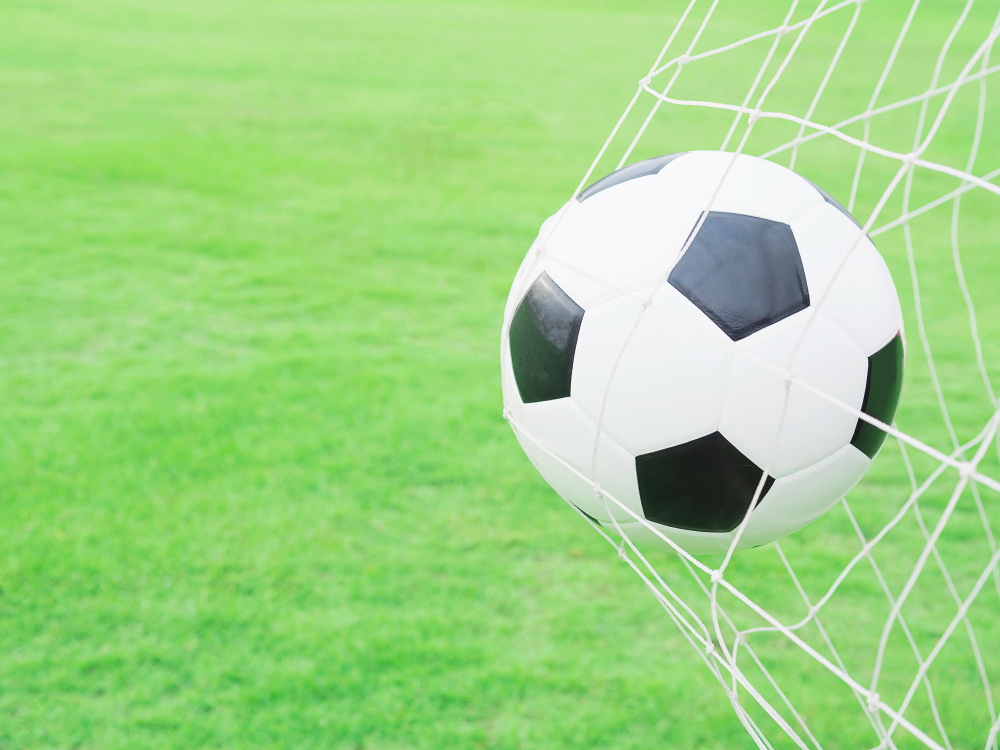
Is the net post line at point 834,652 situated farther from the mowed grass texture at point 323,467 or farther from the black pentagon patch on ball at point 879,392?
the black pentagon patch on ball at point 879,392

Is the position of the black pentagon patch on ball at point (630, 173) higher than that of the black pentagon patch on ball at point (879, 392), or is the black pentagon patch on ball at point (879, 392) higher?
the black pentagon patch on ball at point (630, 173)

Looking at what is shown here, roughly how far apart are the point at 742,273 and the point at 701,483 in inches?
14.1

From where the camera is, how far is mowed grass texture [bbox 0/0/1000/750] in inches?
95.5

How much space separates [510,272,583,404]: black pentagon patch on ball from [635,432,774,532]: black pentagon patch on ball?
0.68 ft

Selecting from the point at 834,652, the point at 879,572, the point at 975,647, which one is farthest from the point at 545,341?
the point at 879,572

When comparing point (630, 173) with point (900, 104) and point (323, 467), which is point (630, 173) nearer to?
point (900, 104)

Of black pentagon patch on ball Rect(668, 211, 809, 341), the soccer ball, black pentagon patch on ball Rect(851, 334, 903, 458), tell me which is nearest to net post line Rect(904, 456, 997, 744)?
black pentagon patch on ball Rect(851, 334, 903, 458)

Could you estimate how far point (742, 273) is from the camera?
144 centimetres

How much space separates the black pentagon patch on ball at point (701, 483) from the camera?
1421 mm

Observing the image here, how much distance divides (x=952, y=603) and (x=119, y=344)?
371 centimetres

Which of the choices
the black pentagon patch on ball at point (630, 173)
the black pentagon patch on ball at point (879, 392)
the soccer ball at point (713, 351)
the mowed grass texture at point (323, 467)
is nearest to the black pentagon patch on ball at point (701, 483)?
the soccer ball at point (713, 351)

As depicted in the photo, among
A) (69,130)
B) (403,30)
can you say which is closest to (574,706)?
(69,130)

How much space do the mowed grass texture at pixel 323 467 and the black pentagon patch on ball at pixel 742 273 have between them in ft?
4.68

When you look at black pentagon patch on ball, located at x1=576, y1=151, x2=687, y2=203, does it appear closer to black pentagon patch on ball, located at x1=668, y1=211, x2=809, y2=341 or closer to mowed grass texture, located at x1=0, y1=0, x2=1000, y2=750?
black pentagon patch on ball, located at x1=668, y1=211, x2=809, y2=341
